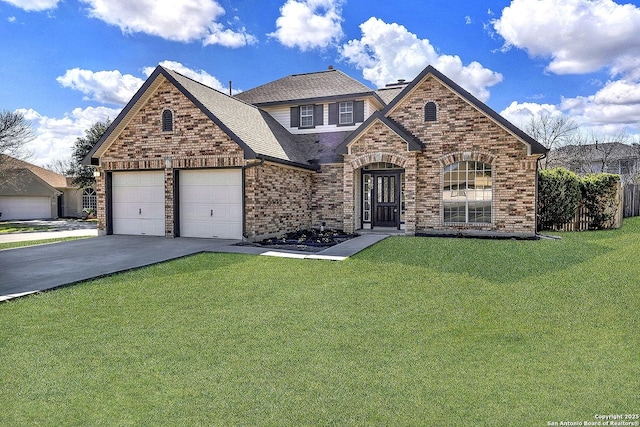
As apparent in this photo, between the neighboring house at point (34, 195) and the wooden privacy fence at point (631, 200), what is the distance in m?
42.4

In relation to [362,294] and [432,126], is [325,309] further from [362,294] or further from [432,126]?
[432,126]

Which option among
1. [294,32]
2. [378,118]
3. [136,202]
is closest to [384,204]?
[378,118]

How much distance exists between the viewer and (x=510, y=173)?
1412 cm

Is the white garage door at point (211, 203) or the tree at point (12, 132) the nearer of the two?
the white garage door at point (211, 203)

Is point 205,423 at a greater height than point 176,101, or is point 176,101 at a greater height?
point 176,101

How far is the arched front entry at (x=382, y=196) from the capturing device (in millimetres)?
16391

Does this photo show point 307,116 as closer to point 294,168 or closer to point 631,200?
point 294,168

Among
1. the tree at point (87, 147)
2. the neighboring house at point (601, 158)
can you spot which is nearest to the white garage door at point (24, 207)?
the tree at point (87, 147)

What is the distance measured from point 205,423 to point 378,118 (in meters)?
13.7

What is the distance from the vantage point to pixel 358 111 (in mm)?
18953

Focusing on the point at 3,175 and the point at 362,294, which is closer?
the point at 362,294

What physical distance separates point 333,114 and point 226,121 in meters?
6.67

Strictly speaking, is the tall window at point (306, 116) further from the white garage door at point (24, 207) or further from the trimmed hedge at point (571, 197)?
the white garage door at point (24, 207)

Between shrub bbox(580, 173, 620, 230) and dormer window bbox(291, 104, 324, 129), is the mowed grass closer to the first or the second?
shrub bbox(580, 173, 620, 230)
